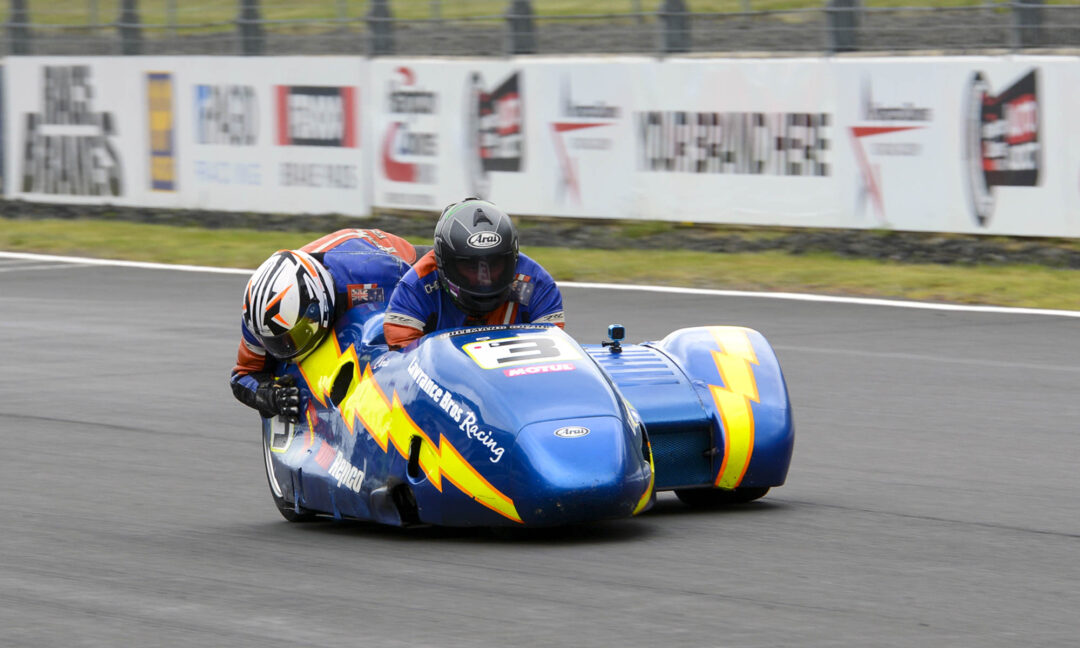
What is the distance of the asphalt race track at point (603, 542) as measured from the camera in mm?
5109

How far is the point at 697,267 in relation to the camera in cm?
1636

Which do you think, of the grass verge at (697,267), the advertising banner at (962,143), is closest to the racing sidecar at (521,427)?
the grass verge at (697,267)

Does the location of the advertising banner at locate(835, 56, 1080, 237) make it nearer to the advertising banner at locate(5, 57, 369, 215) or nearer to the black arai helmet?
the advertising banner at locate(5, 57, 369, 215)

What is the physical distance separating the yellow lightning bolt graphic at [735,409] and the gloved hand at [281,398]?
159cm

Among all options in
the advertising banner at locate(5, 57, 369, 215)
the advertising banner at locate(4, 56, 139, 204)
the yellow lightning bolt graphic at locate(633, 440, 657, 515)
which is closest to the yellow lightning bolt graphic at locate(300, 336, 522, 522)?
the yellow lightning bolt graphic at locate(633, 440, 657, 515)

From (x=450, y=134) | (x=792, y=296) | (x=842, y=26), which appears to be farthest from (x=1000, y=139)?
(x=450, y=134)

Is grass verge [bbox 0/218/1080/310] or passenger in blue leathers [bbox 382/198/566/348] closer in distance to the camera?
passenger in blue leathers [bbox 382/198/566/348]

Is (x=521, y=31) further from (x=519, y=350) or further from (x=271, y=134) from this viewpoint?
(x=519, y=350)

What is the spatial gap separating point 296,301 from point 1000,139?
920 cm

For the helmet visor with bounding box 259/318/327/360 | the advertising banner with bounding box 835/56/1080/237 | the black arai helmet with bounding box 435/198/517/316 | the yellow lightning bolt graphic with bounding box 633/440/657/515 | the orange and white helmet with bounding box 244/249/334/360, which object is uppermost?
the advertising banner with bounding box 835/56/1080/237

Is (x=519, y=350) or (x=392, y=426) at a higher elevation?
(x=519, y=350)

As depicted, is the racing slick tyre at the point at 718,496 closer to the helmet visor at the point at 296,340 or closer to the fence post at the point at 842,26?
the helmet visor at the point at 296,340

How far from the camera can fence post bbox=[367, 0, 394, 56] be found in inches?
795

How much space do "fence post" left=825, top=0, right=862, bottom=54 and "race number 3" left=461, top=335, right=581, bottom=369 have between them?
10805 mm
